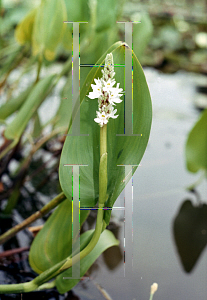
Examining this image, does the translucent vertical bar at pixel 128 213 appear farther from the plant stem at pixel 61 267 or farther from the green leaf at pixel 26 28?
the green leaf at pixel 26 28

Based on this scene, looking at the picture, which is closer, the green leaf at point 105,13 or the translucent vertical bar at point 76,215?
the translucent vertical bar at point 76,215

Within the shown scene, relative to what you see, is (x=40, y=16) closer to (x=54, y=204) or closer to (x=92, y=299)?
(x=54, y=204)

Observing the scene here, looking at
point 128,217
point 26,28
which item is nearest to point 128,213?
point 128,217

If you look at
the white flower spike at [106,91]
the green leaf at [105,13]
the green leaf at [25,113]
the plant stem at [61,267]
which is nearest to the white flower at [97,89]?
Answer: the white flower spike at [106,91]

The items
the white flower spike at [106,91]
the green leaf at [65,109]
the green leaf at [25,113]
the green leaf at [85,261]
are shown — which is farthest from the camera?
the green leaf at [65,109]

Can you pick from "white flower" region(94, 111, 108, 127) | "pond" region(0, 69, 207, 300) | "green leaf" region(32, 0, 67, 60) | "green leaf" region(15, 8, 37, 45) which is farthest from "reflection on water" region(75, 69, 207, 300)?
"green leaf" region(15, 8, 37, 45)
